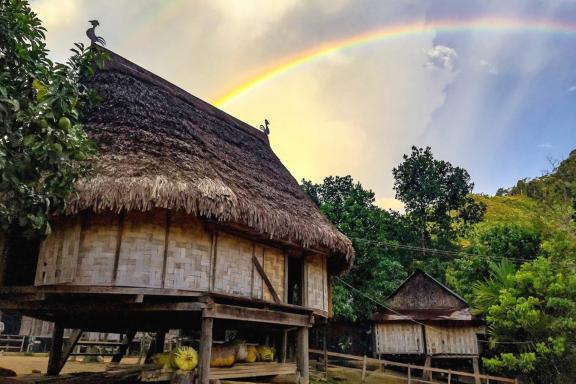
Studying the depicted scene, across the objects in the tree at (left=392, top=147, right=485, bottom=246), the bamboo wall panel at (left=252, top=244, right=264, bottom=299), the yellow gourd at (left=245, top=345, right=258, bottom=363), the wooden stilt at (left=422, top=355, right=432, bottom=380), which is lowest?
the wooden stilt at (left=422, top=355, right=432, bottom=380)

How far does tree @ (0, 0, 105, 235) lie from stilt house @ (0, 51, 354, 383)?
1.56 m

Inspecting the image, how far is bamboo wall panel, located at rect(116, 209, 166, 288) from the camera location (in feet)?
22.9

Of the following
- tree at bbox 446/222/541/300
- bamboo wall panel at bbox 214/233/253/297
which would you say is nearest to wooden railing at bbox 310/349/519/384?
tree at bbox 446/222/541/300

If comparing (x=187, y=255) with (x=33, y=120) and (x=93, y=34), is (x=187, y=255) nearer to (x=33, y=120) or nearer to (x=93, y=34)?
(x=33, y=120)

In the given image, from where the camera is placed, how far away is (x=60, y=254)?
722 centimetres

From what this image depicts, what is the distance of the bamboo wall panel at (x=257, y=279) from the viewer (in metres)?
8.48

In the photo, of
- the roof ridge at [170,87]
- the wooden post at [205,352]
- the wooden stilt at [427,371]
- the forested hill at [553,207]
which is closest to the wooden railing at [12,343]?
the roof ridge at [170,87]

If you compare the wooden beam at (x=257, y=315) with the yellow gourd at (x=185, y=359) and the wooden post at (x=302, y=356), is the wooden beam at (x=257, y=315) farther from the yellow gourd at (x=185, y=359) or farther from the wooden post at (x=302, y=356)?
the yellow gourd at (x=185, y=359)

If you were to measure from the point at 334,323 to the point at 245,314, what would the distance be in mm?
14464

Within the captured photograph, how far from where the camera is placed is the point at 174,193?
6.84 m

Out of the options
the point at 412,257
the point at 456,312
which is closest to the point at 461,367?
the point at 456,312

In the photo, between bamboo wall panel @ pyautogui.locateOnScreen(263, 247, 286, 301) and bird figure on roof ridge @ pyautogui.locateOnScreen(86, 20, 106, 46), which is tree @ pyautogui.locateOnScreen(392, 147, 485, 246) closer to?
bamboo wall panel @ pyautogui.locateOnScreen(263, 247, 286, 301)

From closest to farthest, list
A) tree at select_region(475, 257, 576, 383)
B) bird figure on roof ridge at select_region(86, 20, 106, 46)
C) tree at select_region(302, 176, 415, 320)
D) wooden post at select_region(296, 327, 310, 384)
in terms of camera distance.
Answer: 1. wooden post at select_region(296, 327, 310, 384)
2. bird figure on roof ridge at select_region(86, 20, 106, 46)
3. tree at select_region(475, 257, 576, 383)
4. tree at select_region(302, 176, 415, 320)

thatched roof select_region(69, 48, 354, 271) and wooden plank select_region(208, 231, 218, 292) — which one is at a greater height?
thatched roof select_region(69, 48, 354, 271)
